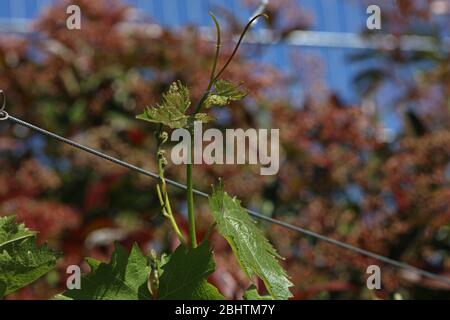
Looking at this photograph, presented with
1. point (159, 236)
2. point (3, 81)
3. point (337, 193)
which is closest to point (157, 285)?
point (159, 236)

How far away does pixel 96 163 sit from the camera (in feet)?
8.18

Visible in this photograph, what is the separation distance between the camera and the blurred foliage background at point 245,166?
2098 mm

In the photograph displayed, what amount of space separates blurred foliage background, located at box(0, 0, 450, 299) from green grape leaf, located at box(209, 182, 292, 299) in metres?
0.99

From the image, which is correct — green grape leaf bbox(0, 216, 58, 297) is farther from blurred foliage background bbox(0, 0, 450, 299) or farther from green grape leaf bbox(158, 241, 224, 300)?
blurred foliage background bbox(0, 0, 450, 299)

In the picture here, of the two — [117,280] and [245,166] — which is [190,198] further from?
[245,166]

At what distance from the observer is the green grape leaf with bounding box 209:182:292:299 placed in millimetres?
682

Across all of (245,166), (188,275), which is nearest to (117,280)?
(188,275)

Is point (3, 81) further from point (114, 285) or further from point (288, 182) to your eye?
point (114, 285)

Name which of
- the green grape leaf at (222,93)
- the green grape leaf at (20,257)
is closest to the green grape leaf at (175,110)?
the green grape leaf at (222,93)

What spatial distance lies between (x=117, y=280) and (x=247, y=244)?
10 centimetres

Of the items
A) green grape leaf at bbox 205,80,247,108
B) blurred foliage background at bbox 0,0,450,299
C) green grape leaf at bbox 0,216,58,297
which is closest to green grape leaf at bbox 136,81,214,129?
green grape leaf at bbox 205,80,247,108

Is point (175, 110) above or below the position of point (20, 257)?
above

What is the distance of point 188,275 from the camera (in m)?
0.69

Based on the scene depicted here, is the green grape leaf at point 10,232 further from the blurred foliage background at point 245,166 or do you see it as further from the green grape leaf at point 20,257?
the blurred foliage background at point 245,166
